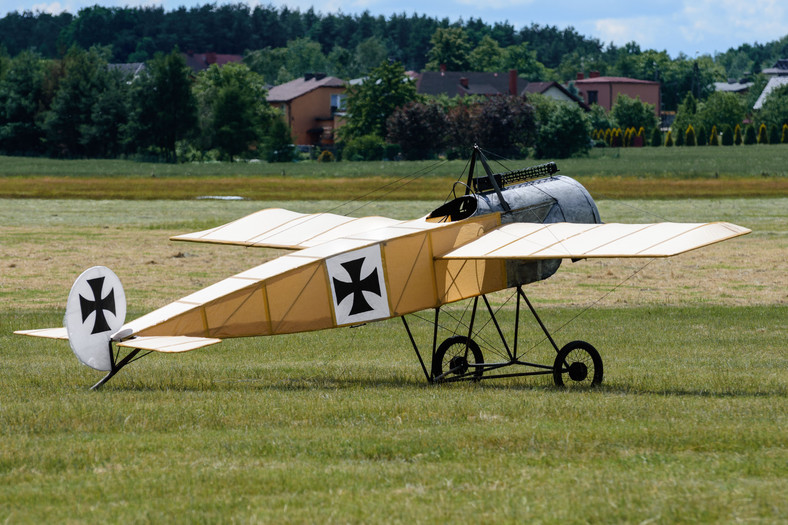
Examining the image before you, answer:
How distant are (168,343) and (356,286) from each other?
2822mm

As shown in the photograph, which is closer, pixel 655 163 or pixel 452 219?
pixel 452 219

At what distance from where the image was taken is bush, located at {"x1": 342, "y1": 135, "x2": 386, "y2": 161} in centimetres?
12081

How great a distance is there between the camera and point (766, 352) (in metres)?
19.7

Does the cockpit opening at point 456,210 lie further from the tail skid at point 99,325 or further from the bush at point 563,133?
the bush at point 563,133

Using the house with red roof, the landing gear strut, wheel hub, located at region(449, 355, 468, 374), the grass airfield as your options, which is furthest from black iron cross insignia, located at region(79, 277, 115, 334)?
the house with red roof

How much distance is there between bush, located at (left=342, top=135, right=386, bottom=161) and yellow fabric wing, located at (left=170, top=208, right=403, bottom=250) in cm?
10265

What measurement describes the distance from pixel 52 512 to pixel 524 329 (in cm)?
1663

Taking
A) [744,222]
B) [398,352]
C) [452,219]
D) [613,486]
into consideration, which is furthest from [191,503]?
[744,222]

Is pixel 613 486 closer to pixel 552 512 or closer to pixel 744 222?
pixel 552 512

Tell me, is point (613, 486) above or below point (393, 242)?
below

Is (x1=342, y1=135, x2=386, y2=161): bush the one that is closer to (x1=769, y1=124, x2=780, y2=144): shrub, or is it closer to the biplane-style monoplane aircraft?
(x1=769, y1=124, x2=780, y2=144): shrub

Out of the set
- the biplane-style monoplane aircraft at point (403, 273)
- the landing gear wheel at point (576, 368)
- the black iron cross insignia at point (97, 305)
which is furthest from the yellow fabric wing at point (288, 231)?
the black iron cross insignia at point (97, 305)

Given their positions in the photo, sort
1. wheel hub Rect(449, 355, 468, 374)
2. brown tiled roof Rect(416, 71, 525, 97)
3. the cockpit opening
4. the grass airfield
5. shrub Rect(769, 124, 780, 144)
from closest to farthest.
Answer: the grass airfield
the cockpit opening
wheel hub Rect(449, 355, 468, 374)
shrub Rect(769, 124, 780, 144)
brown tiled roof Rect(416, 71, 525, 97)

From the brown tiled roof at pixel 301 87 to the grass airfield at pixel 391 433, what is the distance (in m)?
152
